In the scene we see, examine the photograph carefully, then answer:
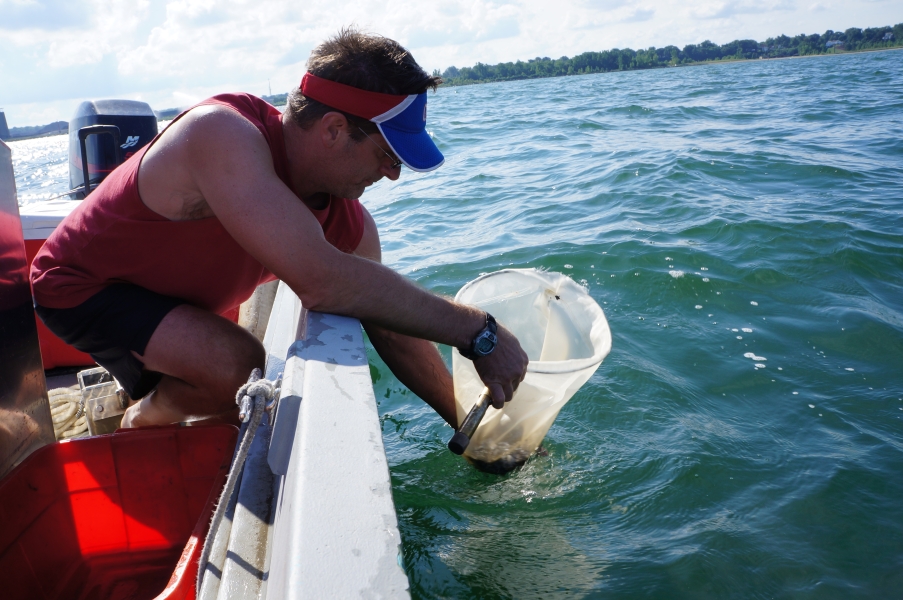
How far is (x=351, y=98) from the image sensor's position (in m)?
1.96

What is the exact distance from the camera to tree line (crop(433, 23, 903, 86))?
70000 millimetres

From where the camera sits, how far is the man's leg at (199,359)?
2.08 meters

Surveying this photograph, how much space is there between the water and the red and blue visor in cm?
139

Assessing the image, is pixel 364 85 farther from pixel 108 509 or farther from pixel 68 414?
pixel 68 414

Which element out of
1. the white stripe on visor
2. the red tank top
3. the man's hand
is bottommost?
the man's hand

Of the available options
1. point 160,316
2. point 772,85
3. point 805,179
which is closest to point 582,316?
point 160,316

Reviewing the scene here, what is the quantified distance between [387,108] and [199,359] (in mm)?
996

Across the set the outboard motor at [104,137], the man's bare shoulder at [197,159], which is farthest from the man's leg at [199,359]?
the outboard motor at [104,137]

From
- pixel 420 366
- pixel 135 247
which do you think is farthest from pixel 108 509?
pixel 420 366

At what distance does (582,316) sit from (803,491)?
1.08 meters

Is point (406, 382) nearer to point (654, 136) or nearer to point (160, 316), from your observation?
point (160, 316)

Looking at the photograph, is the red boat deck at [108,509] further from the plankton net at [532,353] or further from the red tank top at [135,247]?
the plankton net at [532,353]

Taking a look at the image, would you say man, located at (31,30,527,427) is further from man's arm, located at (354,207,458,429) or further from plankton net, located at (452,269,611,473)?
man's arm, located at (354,207,458,429)

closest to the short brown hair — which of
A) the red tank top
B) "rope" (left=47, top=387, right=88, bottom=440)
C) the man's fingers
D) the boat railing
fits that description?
the red tank top
